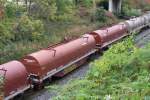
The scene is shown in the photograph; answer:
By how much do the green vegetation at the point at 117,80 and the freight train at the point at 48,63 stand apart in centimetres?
646

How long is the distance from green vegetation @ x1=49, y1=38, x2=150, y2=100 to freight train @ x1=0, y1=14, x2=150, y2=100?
6456mm

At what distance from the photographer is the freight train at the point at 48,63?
19.7 metres

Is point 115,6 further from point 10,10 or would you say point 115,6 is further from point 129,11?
point 10,10

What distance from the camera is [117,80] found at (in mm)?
12133

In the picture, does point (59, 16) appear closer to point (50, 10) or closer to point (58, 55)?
point (50, 10)

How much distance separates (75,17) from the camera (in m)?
→ 46.6

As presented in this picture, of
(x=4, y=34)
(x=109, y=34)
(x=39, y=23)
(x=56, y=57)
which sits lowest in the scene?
(x=56, y=57)

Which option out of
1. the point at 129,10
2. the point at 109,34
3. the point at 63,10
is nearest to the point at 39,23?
the point at 109,34

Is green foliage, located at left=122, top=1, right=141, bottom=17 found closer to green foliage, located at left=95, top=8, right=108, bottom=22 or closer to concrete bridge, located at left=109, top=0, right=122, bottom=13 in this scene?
concrete bridge, located at left=109, top=0, right=122, bottom=13

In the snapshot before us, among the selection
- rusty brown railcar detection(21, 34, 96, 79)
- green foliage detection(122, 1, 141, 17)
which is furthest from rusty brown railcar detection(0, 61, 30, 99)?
green foliage detection(122, 1, 141, 17)

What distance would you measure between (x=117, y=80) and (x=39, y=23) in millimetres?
23421

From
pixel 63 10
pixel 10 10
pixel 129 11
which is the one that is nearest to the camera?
pixel 10 10

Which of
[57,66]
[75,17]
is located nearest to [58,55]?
[57,66]

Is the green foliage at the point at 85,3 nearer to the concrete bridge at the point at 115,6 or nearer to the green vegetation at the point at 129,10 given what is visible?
the concrete bridge at the point at 115,6
